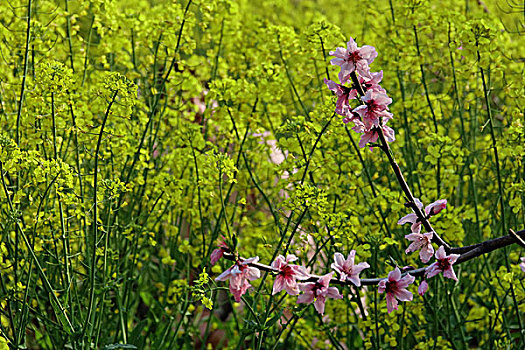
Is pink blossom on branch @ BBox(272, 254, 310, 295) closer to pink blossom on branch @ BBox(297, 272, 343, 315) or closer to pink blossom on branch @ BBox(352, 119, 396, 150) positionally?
pink blossom on branch @ BBox(297, 272, 343, 315)

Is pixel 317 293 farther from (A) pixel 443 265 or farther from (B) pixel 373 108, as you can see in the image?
(B) pixel 373 108

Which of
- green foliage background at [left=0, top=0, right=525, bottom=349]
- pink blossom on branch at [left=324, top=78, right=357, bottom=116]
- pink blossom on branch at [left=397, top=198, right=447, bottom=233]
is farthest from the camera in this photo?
green foliage background at [left=0, top=0, right=525, bottom=349]

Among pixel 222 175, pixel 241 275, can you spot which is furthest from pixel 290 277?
pixel 222 175

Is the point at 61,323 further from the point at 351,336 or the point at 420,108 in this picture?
the point at 420,108

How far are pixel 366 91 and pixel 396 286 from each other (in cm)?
46

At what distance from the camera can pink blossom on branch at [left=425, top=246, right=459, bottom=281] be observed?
4.93 feet

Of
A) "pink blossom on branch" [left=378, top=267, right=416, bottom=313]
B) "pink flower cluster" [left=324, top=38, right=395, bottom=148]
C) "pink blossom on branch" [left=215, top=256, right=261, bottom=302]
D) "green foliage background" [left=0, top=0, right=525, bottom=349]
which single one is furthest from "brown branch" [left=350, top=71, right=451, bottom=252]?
"green foliage background" [left=0, top=0, right=525, bottom=349]

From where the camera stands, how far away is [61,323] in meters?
2.17

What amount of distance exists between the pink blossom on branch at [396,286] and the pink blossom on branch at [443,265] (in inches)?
2.0

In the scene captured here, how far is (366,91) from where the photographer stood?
1.54 m

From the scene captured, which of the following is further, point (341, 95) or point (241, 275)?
point (341, 95)

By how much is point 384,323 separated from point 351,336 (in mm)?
374

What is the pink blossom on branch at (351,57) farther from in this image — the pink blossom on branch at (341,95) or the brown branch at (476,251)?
the brown branch at (476,251)

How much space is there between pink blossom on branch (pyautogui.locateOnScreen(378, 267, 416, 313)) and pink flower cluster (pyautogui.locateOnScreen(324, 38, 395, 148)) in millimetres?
320
